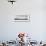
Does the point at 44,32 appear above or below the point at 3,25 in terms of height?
below

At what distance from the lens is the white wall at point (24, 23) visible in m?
3.89

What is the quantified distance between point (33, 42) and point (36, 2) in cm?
123

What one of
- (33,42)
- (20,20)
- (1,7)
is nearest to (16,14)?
(20,20)

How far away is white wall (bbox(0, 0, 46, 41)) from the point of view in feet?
12.8

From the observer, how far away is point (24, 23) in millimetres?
3939

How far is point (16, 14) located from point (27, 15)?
0.35 meters

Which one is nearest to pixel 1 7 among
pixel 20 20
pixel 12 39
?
pixel 20 20

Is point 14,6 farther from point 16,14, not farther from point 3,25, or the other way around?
point 3,25

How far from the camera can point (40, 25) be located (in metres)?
3.89

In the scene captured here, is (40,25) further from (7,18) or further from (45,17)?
(7,18)

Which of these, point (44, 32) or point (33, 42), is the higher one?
point (44, 32)

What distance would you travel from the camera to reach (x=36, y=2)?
153 inches

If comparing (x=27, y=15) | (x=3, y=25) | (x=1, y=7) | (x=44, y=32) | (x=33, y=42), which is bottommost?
(x=33, y=42)

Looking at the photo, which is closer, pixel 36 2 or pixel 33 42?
pixel 33 42
